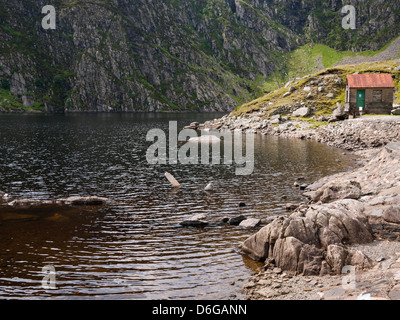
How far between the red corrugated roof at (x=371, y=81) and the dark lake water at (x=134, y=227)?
48.1 metres

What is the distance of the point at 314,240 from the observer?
23.6m

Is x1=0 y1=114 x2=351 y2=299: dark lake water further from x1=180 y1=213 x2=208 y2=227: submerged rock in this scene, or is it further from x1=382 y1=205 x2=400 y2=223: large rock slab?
x1=382 y1=205 x2=400 y2=223: large rock slab

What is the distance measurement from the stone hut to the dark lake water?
4543cm

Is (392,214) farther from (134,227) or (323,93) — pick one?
(323,93)

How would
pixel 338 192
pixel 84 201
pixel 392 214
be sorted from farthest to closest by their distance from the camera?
pixel 84 201, pixel 338 192, pixel 392 214

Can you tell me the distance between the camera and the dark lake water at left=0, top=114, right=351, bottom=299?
2181 cm

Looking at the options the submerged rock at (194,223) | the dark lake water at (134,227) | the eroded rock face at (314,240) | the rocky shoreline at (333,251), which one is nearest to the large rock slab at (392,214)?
the rocky shoreline at (333,251)

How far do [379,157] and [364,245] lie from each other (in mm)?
25558

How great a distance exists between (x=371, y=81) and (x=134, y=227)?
100m

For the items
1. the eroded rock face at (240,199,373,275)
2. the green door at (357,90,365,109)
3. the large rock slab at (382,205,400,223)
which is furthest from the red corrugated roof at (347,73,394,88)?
the eroded rock face at (240,199,373,275)

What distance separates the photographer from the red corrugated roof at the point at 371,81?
4188 inches

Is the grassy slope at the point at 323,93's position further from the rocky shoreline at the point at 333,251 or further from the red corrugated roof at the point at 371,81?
the rocky shoreline at the point at 333,251

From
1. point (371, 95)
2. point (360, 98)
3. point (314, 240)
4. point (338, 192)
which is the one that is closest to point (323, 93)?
point (360, 98)
